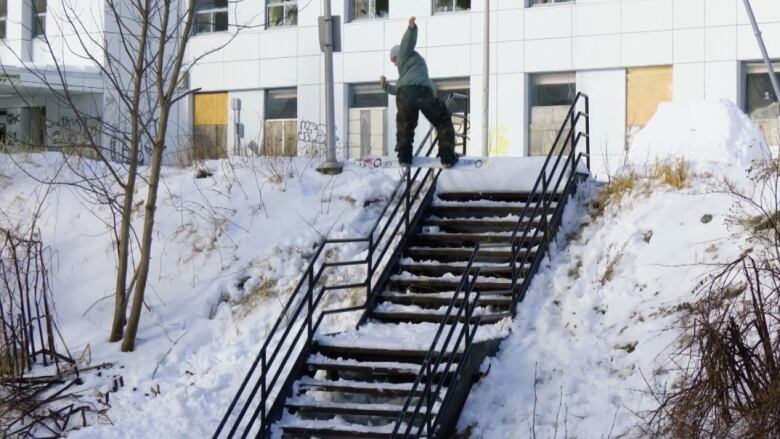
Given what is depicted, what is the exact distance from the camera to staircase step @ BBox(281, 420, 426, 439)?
1139 centimetres

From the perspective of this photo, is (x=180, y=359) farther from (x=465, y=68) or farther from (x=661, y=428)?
(x=465, y=68)

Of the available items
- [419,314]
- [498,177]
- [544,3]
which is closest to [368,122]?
[544,3]

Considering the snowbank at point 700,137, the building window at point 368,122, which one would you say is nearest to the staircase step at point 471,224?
the snowbank at point 700,137

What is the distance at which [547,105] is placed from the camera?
1248 inches

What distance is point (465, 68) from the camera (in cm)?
3262

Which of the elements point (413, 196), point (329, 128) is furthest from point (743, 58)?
point (413, 196)

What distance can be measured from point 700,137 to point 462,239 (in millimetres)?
4187

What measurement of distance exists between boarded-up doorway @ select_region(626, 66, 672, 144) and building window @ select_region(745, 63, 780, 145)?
1.86m

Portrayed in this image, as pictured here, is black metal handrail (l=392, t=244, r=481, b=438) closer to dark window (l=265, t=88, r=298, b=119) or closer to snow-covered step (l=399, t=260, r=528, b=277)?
snow-covered step (l=399, t=260, r=528, b=277)

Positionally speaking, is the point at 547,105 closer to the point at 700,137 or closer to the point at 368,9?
the point at 368,9

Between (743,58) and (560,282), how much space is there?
17373 millimetres

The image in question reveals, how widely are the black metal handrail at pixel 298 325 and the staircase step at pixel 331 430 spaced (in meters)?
0.25

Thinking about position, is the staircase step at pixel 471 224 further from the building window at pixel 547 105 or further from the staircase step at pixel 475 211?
the building window at pixel 547 105

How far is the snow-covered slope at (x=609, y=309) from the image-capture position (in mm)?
11352
